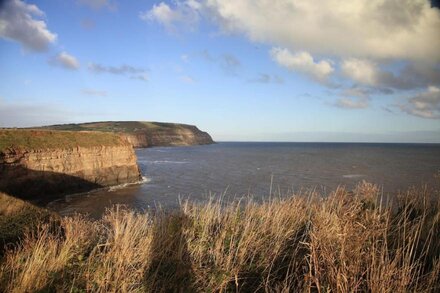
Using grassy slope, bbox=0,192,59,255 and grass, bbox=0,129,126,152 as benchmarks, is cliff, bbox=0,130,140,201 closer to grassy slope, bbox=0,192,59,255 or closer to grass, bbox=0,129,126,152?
grass, bbox=0,129,126,152

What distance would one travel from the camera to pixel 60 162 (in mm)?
32906

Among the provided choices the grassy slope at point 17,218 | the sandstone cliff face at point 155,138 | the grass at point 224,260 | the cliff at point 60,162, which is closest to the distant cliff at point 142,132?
the sandstone cliff face at point 155,138

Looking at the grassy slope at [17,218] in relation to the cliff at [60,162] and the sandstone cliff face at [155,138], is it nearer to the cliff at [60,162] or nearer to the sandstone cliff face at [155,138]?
the cliff at [60,162]

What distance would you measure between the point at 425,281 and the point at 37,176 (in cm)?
3159

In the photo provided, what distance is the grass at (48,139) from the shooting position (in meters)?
30.2

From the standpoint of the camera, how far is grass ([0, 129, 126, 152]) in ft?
99.2

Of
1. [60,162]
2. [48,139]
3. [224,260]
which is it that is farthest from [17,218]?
[48,139]

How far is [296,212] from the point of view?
25.2 feet

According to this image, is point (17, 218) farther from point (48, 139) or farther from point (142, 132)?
point (142, 132)

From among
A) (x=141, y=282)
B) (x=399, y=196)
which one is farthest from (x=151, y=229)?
(x=399, y=196)

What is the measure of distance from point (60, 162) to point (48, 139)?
10.8ft

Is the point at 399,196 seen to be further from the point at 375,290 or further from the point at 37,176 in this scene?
the point at 37,176

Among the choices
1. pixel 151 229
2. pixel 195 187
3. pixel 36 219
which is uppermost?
pixel 151 229

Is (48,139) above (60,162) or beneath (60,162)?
above
